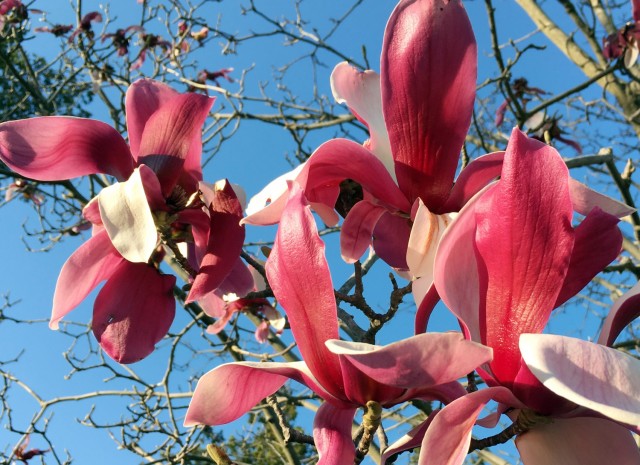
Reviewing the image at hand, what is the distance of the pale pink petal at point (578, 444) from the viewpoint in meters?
0.40

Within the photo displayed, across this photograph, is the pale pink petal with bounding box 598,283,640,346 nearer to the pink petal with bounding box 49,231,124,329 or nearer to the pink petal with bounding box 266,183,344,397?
the pink petal with bounding box 266,183,344,397

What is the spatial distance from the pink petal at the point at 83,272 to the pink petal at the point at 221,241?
10cm

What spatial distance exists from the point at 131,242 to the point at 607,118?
3382 millimetres

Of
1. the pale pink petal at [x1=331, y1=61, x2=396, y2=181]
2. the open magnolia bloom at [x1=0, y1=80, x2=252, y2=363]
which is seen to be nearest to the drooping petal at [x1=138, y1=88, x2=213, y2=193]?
the open magnolia bloom at [x1=0, y1=80, x2=252, y2=363]

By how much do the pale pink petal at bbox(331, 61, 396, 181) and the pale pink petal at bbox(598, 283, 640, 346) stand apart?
0.85 feet

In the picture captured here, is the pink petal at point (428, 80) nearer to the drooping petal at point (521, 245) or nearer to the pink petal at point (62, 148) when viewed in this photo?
the drooping petal at point (521, 245)

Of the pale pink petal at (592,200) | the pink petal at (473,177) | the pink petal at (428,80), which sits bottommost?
the pale pink petal at (592,200)

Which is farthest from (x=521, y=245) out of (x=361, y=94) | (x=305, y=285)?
(x=361, y=94)

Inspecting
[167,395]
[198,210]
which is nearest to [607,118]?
[167,395]

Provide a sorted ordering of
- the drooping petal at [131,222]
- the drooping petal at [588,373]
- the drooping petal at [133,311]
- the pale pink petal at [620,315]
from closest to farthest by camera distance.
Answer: the drooping petal at [588,373] → the pale pink petal at [620,315] → the drooping petal at [131,222] → the drooping petal at [133,311]

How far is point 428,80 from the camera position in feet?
1.60

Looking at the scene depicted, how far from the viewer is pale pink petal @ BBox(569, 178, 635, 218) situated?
479 mm

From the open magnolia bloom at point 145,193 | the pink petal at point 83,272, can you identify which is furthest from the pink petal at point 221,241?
the pink petal at point 83,272

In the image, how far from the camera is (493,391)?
1.27 ft
